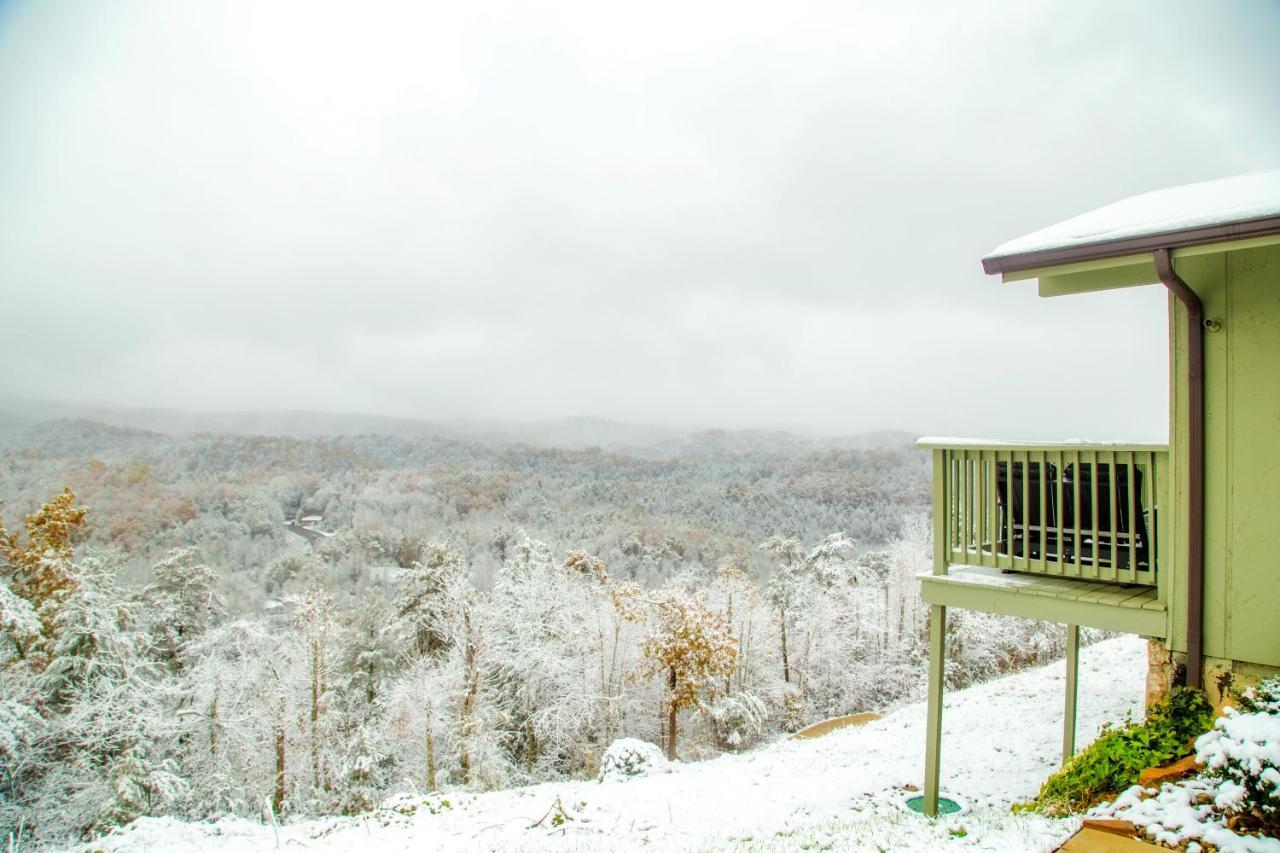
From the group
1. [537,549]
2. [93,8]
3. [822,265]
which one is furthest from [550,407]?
[537,549]

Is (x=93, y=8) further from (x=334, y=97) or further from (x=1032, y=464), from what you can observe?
(x=1032, y=464)

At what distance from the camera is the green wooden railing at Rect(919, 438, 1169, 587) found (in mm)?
5129

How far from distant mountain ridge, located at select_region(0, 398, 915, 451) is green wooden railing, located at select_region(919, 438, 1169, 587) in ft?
227

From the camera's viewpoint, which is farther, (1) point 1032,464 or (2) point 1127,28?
(2) point 1127,28

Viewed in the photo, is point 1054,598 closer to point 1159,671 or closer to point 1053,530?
point 1053,530

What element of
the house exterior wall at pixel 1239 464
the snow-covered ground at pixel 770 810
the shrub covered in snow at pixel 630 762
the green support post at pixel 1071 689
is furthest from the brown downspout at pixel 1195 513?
the shrub covered in snow at pixel 630 762

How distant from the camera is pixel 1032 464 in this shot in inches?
224

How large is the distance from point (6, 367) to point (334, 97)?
47.5 metres

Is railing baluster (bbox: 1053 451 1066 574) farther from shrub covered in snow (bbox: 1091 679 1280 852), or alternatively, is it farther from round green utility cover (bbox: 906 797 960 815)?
round green utility cover (bbox: 906 797 960 815)

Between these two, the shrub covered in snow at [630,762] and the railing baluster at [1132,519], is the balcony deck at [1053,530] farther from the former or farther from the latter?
the shrub covered in snow at [630,762]

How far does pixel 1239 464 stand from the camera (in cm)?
460

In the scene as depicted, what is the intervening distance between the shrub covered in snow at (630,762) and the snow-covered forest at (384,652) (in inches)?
219

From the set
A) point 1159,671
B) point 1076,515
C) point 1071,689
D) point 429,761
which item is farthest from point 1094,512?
point 429,761

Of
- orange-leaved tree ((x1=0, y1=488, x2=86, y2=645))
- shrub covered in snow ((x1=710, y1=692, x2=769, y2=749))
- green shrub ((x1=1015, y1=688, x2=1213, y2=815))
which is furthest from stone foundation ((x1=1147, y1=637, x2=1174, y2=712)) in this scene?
orange-leaved tree ((x1=0, y1=488, x2=86, y2=645))
